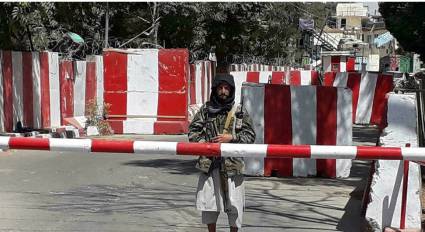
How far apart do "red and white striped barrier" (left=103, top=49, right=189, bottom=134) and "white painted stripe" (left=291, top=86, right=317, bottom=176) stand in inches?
292

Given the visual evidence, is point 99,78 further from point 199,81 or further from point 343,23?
point 343,23

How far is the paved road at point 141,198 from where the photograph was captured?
698cm

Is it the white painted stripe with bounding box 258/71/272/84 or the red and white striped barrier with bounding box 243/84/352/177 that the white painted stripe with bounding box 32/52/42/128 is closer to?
the red and white striped barrier with bounding box 243/84/352/177

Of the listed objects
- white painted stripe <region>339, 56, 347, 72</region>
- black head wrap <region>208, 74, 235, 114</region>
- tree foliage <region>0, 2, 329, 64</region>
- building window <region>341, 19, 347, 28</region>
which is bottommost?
black head wrap <region>208, 74, 235, 114</region>

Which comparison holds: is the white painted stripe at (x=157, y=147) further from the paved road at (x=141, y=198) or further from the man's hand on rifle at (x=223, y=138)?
the paved road at (x=141, y=198)

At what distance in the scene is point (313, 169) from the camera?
1019 cm

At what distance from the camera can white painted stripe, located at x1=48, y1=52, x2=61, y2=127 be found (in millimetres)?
15841

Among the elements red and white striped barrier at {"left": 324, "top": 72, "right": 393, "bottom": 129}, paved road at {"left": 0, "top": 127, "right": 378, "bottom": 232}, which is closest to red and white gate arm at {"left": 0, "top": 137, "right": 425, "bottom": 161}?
paved road at {"left": 0, "top": 127, "right": 378, "bottom": 232}

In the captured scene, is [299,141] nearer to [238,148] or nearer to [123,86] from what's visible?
[238,148]

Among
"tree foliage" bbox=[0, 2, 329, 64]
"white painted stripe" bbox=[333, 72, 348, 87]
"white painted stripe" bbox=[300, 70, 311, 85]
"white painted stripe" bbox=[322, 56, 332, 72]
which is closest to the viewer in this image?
"white painted stripe" bbox=[333, 72, 348, 87]

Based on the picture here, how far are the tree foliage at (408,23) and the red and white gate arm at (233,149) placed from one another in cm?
1343

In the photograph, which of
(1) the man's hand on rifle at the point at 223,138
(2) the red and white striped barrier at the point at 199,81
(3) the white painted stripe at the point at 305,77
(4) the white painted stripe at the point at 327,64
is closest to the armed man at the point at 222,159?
(1) the man's hand on rifle at the point at 223,138

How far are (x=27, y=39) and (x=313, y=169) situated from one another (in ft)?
31.7

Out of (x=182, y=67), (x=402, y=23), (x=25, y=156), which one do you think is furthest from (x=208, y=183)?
(x=402, y=23)
